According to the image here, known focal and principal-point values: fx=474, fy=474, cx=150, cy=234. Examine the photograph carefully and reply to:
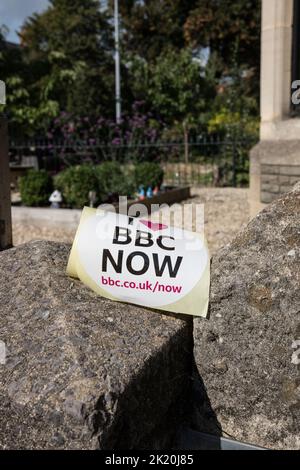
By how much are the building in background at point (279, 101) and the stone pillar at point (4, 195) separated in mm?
4098

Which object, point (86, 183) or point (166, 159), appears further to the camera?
point (166, 159)

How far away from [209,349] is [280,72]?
17.8ft

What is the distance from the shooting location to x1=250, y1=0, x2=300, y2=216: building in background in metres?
6.01

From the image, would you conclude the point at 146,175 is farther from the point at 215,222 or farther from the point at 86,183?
the point at 215,222

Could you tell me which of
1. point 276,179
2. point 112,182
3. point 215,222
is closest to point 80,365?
point 276,179

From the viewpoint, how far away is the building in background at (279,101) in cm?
601

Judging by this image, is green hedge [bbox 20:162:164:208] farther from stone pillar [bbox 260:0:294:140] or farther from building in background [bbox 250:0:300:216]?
stone pillar [bbox 260:0:294:140]

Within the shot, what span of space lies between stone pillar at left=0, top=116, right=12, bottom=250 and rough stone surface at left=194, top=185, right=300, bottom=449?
4.89 feet

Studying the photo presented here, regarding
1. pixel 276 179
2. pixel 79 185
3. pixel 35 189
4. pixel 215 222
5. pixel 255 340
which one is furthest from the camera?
pixel 35 189

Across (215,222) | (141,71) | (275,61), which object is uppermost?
(141,71)

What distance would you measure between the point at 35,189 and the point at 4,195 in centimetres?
638

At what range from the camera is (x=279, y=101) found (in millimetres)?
6270

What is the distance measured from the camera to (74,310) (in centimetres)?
157

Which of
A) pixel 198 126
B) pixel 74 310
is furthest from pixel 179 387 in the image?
pixel 198 126
